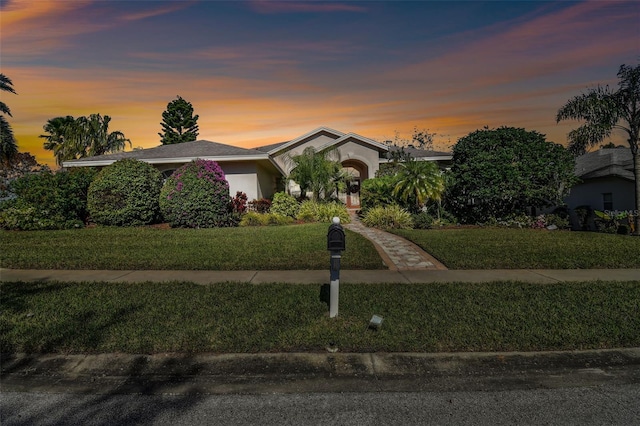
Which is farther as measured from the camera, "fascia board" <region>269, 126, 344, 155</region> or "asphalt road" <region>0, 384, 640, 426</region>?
"fascia board" <region>269, 126, 344, 155</region>

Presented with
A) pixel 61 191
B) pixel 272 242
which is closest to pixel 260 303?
pixel 272 242

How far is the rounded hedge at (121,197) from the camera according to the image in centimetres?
1357

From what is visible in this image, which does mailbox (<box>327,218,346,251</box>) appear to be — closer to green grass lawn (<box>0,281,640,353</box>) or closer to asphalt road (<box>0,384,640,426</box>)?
green grass lawn (<box>0,281,640,353</box>)

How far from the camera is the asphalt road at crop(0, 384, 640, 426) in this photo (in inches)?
111

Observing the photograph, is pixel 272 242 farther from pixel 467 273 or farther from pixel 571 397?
pixel 571 397

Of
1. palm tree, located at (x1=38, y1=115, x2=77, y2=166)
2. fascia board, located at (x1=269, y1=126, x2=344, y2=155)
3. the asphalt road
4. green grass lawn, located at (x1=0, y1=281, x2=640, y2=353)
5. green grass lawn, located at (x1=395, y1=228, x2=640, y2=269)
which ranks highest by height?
palm tree, located at (x1=38, y1=115, x2=77, y2=166)

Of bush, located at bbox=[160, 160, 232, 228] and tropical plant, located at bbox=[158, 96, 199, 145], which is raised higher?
tropical plant, located at bbox=[158, 96, 199, 145]

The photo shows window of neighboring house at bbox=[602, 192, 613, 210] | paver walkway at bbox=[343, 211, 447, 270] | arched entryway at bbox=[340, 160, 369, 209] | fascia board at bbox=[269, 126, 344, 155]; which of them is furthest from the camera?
arched entryway at bbox=[340, 160, 369, 209]

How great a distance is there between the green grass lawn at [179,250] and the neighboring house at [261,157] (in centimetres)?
548

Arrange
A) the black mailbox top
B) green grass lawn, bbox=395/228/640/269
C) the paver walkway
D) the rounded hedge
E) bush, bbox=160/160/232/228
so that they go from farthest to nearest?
the rounded hedge → bush, bbox=160/160/232/228 → the paver walkway → green grass lawn, bbox=395/228/640/269 → the black mailbox top

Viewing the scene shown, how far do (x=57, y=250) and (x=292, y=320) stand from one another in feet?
25.8

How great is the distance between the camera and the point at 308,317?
15.7 ft

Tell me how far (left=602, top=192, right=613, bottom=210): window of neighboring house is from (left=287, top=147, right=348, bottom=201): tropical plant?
42.2 ft

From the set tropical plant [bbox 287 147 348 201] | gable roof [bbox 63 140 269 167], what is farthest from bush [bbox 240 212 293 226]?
gable roof [bbox 63 140 269 167]
